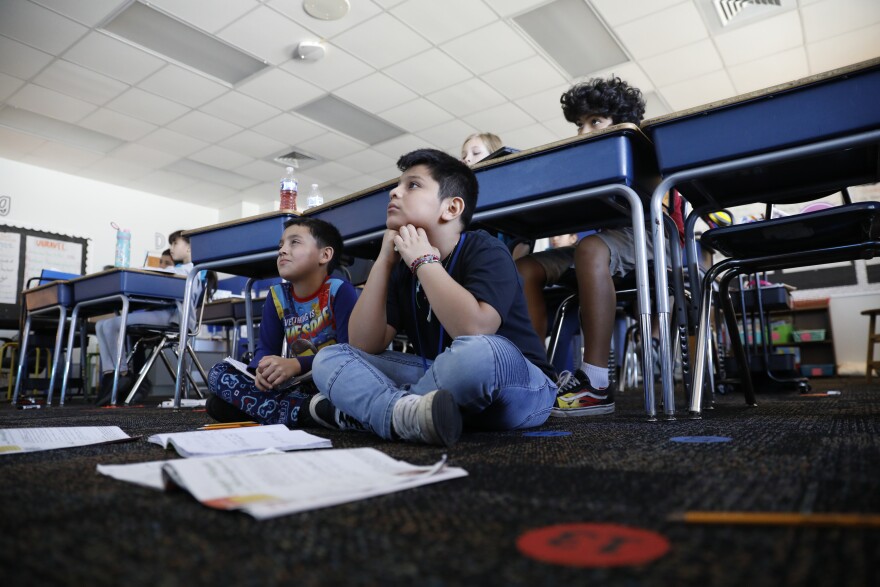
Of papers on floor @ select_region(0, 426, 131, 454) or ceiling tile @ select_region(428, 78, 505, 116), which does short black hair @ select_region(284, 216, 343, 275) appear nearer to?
papers on floor @ select_region(0, 426, 131, 454)

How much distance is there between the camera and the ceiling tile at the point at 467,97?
4305 millimetres

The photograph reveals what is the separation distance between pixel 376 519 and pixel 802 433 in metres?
0.75

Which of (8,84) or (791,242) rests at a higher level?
(8,84)

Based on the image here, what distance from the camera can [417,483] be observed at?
522 millimetres

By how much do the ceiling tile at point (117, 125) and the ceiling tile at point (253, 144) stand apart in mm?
638

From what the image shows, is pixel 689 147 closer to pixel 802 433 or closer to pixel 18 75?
pixel 802 433

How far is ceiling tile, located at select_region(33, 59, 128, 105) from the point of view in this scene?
397 centimetres

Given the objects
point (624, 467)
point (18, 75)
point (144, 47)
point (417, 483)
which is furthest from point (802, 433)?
point (18, 75)

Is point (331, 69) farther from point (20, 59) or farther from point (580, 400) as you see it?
point (580, 400)

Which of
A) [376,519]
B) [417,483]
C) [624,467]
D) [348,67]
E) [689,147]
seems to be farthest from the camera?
[348,67]

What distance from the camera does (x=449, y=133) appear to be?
510 centimetres

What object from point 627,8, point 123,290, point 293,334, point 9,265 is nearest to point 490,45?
point 627,8

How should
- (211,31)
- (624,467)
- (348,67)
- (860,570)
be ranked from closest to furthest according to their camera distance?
(860,570) < (624,467) < (211,31) < (348,67)

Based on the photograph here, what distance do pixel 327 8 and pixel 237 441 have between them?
3.18 meters
